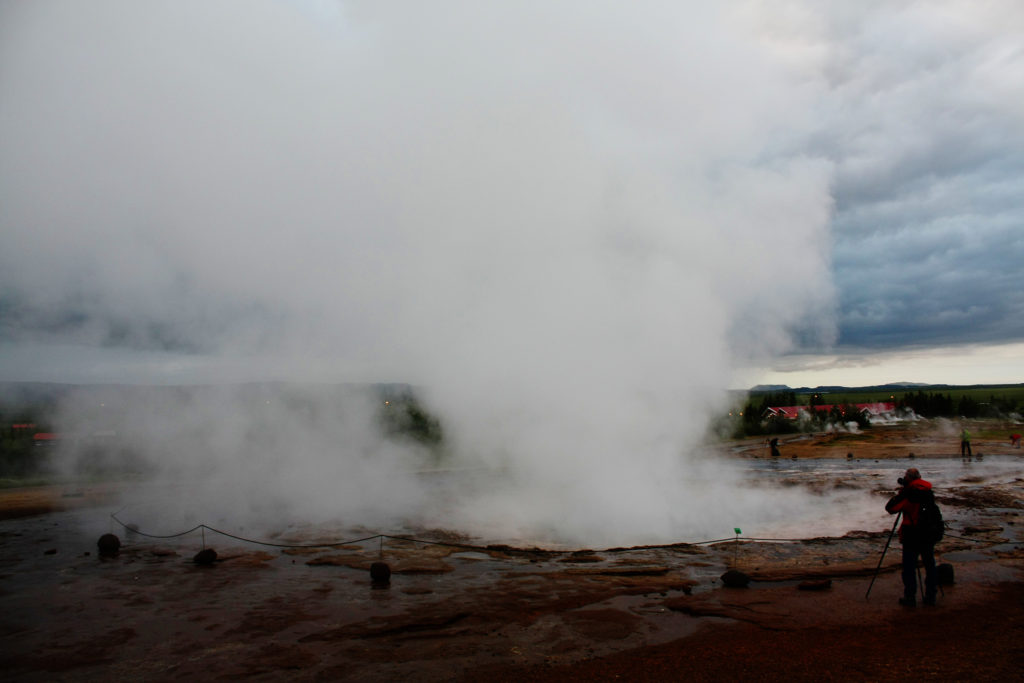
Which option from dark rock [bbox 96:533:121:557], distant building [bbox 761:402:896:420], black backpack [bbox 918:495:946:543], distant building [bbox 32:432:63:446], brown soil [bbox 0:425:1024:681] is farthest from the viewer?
distant building [bbox 761:402:896:420]

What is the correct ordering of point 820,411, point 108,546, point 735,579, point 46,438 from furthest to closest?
point 820,411 < point 46,438 < point 108,546 < point 735,579

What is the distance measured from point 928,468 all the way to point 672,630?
23526mm

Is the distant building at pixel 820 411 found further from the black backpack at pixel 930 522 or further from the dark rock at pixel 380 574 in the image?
the dark rock at pixel 380 574

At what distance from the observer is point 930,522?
7102mm

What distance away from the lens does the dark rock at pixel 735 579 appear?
845 centimetres

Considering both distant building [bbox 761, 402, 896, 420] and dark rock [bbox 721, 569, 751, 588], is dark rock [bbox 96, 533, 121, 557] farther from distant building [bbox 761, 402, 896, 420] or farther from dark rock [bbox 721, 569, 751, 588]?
distant building [bbox 761, 402, 896, 420]

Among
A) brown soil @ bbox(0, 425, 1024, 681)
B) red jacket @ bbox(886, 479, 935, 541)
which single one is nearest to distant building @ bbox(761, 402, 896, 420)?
brown soil @ bbox(0, 425, 1024, 681)

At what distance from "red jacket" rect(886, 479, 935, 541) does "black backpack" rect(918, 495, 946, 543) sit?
0.04 metres

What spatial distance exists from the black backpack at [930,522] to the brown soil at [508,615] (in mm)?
900

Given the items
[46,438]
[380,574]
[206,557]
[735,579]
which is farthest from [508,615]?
[46,438]

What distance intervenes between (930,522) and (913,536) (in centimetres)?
26

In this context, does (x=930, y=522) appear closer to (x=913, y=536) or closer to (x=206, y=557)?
(x=913, y=536)

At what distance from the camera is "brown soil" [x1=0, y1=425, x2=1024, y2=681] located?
5906 millimetres

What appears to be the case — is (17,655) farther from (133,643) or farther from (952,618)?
(952,618)
